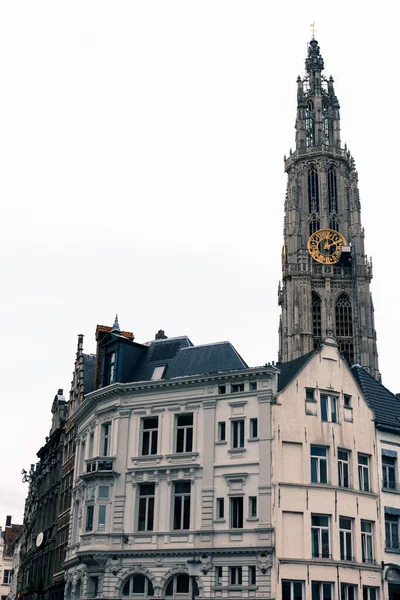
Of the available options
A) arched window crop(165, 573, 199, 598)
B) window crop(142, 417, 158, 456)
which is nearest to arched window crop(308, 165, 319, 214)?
window crop(142, 417, 158, 456)

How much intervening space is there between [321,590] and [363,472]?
7.39 meters

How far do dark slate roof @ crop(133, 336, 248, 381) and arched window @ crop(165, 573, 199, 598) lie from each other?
11398 millimetres

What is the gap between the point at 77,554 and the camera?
49.6 metres

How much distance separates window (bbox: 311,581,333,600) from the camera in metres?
44.4

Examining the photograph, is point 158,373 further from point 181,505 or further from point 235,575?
point 235,575

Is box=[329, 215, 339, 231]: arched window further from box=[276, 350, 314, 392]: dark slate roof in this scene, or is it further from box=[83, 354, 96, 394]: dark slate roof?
box=[276, 350, 314, 392]: dark slate roof

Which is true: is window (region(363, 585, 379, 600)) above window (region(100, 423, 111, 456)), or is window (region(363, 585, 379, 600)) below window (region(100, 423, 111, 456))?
below

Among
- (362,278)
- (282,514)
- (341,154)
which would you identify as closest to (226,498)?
(282,514)

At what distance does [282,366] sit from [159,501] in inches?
443

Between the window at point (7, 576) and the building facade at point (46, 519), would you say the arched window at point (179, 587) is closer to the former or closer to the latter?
the building facade at point (46, 519)

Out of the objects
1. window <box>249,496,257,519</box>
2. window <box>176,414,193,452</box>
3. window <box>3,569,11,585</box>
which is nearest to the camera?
window <box>249,496,257,519</box>

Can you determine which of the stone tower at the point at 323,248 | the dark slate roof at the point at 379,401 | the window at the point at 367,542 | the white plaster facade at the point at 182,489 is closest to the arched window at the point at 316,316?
the stone tower at the point at 323,248

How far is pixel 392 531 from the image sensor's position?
48.5m

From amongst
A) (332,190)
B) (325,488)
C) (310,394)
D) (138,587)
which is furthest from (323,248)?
(138,587)
